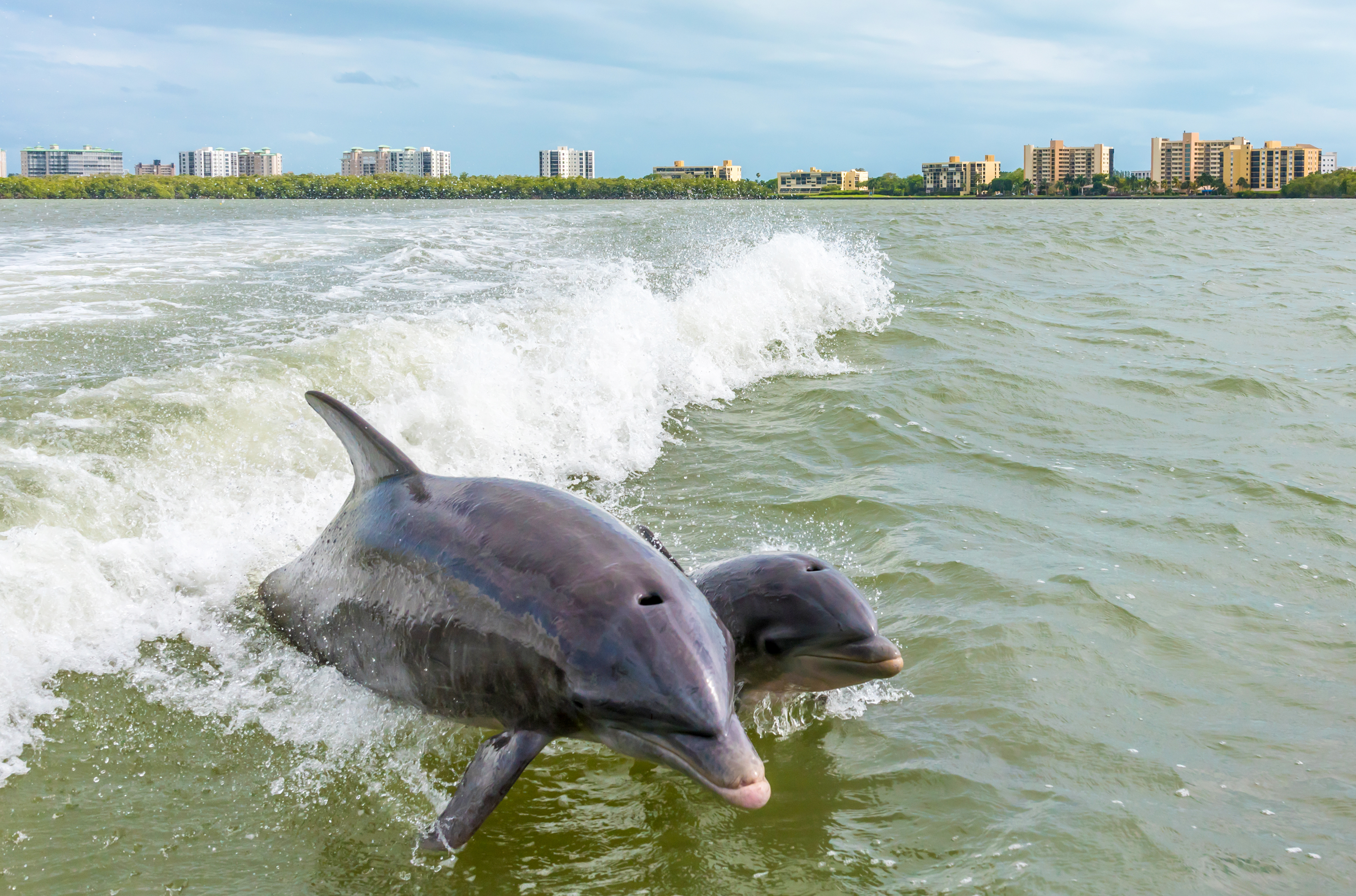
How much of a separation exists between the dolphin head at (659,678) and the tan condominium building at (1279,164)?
192m

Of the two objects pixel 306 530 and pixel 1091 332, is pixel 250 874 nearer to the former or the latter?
pixel 306 530

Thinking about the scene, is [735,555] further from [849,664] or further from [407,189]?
[407,189]

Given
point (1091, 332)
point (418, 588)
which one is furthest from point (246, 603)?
point (1091, 332)

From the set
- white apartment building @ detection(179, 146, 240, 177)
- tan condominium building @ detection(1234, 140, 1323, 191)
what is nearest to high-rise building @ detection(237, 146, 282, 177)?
white apartment building @ detection(179, 146, 240, 177)

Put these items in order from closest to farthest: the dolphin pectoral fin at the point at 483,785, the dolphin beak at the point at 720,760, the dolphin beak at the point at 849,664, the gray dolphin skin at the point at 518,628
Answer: the dolphin beak at the point at 720,760 < the gray dolphin skin at the point at 518,628 < the dolphin pectoral fin at the point at 483,785 < the dolphin beak at the point at 849,664

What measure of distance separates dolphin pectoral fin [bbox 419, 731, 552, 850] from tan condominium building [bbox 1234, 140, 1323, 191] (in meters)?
192

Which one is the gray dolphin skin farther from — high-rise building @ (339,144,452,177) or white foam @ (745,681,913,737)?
high-rise building @ (339,144,452,177)

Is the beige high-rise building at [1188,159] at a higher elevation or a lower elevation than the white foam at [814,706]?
higher

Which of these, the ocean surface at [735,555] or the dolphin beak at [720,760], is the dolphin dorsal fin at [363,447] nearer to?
the ocean surface at [735,555]

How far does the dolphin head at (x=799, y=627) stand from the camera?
364 cm

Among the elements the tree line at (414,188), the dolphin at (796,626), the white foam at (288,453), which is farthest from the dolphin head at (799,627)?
the tree line at (414,188)

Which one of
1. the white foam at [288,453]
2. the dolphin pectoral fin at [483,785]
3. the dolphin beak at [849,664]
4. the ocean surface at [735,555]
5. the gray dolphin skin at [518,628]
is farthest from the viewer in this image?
the white foam at [288,453]

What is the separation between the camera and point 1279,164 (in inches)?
6678

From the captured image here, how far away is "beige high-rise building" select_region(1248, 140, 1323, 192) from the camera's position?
167750mm
